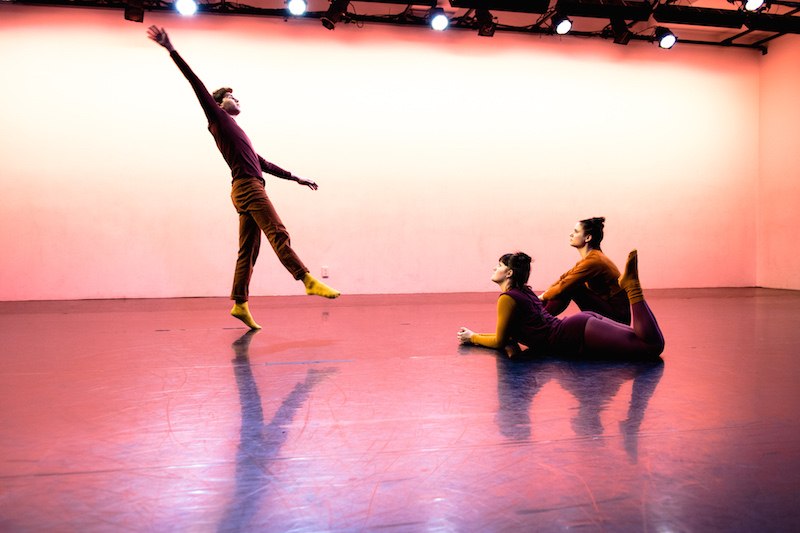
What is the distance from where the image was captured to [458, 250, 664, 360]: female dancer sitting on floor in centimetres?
235

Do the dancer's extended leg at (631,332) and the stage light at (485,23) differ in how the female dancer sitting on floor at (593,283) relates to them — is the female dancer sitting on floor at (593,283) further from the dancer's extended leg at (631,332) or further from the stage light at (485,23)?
the stage light at (485,23)

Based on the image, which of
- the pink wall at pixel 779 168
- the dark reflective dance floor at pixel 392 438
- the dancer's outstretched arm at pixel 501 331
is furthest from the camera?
the pink wall at pixel 779 168

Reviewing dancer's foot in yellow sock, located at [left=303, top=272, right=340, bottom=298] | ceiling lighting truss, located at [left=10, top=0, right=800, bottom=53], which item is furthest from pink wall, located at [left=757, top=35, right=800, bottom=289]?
dancer's foot in yellow sock, located at [left=303, top=272, right=340, bottom=298]

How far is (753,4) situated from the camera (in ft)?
18.8

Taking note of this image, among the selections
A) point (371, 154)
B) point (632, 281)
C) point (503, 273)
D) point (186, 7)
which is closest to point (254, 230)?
point (503, 273)

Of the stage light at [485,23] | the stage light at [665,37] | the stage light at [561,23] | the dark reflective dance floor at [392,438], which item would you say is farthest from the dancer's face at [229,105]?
the stage light at [665,37]

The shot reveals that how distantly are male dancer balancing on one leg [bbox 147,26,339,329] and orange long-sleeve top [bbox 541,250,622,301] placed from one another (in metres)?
1.21

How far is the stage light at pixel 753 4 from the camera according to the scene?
5.69m

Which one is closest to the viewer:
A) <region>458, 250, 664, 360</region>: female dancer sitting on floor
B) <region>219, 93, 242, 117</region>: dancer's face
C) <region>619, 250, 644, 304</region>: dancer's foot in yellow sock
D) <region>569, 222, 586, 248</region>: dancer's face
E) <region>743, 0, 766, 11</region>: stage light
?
<region>619, 250, 644, 304</region>: dancer's foot in yellow sock

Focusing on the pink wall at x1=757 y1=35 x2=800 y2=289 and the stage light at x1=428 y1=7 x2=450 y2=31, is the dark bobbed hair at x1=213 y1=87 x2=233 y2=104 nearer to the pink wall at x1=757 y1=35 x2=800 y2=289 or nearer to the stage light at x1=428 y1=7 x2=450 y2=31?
the stage light at x1=428 y1=7 x2=450 y2=31

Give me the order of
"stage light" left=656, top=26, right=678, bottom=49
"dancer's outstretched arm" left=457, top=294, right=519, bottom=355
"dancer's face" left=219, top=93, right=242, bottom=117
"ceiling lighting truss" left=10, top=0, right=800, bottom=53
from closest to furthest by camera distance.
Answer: "dancer's outstretched arm" left=457, top=294, right=519, bottom=355, "dancer's face" left=219, top=93, right=242, bottom=117, "ceiling lighting truss" left=10, top=0, right=800, bottom=53, "stage light" left=656, top=26, right=678, bottom=49

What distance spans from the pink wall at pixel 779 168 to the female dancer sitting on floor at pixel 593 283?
5657 mm

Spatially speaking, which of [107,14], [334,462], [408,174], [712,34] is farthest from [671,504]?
[712,34]

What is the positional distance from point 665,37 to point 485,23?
226 centimetres
